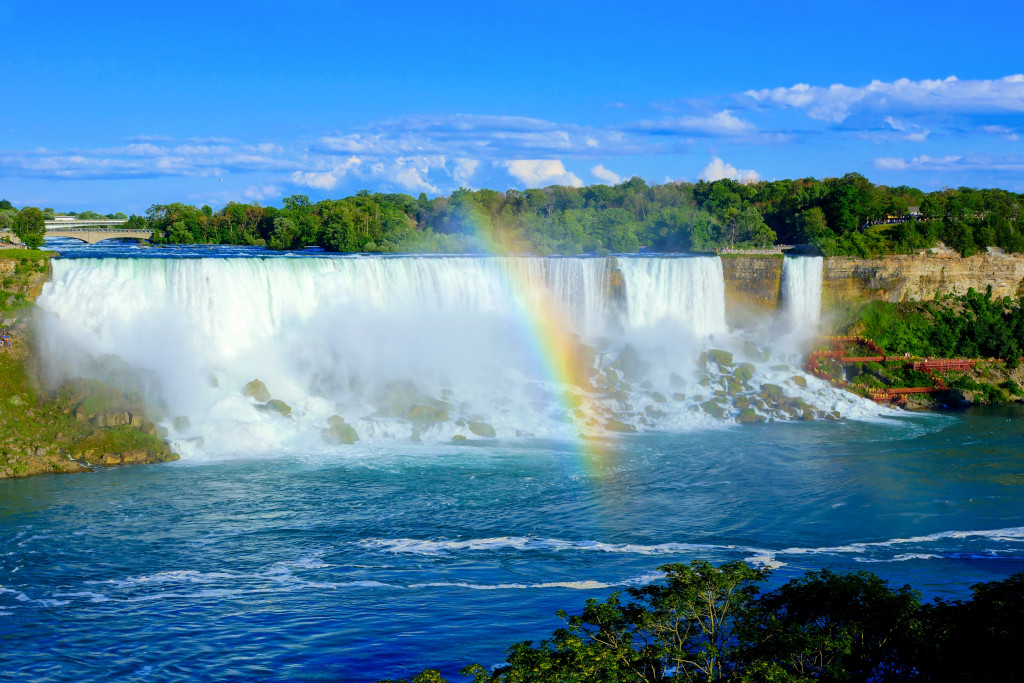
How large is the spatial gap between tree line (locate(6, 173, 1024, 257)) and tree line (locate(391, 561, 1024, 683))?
41.6m

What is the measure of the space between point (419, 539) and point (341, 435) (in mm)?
10412

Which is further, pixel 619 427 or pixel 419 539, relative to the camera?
pixel 619 427

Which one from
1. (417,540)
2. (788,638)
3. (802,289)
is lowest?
(417,540)

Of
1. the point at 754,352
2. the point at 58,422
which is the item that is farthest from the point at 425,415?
the point at 754,352

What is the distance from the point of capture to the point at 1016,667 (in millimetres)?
11242

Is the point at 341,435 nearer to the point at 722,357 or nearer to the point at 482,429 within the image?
the point at 482,429

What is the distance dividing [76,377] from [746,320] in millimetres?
29792

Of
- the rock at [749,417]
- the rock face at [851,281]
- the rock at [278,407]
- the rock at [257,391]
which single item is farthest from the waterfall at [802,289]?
the rock at [257,391]

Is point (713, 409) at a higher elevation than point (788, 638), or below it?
below

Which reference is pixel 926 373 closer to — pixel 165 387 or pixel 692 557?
pixel 692 557

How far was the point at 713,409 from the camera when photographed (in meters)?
36.2

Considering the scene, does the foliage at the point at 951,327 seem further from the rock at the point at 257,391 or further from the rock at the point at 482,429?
the rock at the point at 257,391

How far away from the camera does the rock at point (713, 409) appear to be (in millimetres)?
36031

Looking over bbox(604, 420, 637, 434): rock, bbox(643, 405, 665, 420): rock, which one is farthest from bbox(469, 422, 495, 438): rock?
bbox(643, 405, 665, 420): rock
